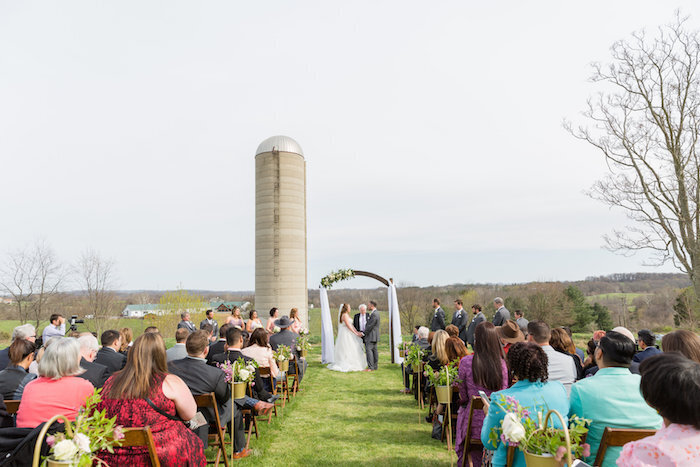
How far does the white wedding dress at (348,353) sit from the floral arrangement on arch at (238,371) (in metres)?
8.05

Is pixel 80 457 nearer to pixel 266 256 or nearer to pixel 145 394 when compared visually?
pixel 145 394

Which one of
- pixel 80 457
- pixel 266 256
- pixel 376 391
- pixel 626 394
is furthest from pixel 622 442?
pixel 266 256

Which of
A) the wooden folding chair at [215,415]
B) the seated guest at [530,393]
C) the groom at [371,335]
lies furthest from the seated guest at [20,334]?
the groom at [371,335]

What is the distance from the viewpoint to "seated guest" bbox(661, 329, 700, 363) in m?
3.93

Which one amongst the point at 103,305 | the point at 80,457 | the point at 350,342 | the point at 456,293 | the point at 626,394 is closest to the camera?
the point at 80,457

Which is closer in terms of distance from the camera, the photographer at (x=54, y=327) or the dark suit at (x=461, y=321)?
the photographer at (x=54, y=327)

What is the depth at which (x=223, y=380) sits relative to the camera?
515cm

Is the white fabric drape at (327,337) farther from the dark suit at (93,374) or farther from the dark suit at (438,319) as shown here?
the dark suit at (93,374)

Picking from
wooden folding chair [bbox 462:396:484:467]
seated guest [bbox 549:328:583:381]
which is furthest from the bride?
wooden folding chair [bbox 462:396:484:467]

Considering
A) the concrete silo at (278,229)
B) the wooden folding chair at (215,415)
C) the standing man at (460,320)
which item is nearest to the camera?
the wooden folding chair at (215,415)

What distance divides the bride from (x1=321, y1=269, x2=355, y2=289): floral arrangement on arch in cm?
167

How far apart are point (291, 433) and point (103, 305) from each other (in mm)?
27474

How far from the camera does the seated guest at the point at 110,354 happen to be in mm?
6375

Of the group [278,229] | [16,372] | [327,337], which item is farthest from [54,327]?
[278,229]
